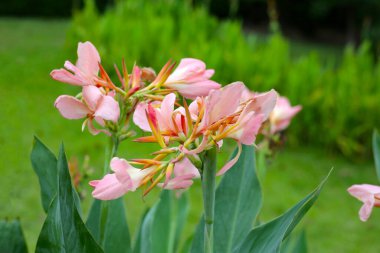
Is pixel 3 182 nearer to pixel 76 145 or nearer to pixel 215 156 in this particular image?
pixel 76 145

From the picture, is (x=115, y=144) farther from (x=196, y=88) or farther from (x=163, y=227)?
(x=163, y=227)

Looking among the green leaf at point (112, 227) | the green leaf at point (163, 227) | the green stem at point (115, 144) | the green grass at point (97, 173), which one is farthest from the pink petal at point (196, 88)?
the green grass at point (97, 173)

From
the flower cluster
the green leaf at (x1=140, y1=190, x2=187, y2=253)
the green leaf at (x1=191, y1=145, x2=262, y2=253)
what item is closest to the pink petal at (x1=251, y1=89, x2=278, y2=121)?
the flower cluster

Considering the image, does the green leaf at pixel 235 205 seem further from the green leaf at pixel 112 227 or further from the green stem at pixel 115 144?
the green stem at pixel 115 144

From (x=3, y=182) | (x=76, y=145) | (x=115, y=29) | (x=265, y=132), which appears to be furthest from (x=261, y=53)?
(x=265, y=132)

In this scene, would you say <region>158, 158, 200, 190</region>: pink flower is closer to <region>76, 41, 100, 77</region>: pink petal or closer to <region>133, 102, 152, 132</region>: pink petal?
<region>133, 102, 152, 132</region>: pink petal

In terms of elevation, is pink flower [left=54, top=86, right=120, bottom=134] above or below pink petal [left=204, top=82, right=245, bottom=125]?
below
